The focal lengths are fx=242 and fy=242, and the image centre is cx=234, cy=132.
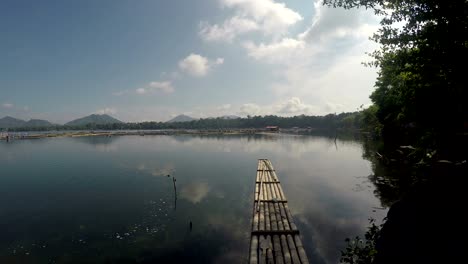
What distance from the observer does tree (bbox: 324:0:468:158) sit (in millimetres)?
11984

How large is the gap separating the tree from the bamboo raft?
1086cm

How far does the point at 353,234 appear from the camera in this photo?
19266 millimetres

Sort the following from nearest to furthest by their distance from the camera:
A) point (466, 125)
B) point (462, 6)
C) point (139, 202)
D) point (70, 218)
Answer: point (462, 6)
point (466, 125)
point (70, 218)
point (139, 202)

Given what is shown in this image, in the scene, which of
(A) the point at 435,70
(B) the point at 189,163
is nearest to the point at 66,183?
(B) the point at 189,163

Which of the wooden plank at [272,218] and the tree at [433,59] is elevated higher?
the tree at [433,59]

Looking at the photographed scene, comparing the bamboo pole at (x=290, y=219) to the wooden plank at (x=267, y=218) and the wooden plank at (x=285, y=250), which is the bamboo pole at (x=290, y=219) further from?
the wooden plank at (x=267, y=218)

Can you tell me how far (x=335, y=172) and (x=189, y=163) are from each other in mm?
30230

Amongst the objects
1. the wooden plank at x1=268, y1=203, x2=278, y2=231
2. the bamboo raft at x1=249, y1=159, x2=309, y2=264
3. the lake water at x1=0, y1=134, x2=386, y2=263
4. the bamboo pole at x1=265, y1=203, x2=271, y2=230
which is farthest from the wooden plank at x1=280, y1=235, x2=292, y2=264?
the lake water at x1=0, y1=134, x2=386, y2=263

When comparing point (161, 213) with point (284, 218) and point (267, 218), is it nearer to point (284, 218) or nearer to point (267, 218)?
point (267, 218)

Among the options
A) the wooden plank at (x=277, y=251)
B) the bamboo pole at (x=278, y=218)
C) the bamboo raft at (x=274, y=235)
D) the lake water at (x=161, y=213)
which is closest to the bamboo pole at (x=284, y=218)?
the bamboo raft at (x=274, y=235)

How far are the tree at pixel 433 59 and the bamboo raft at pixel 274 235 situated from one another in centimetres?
1086

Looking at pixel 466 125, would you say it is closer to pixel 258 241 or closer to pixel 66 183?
pixel 258 241

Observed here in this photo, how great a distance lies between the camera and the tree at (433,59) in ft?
39.3

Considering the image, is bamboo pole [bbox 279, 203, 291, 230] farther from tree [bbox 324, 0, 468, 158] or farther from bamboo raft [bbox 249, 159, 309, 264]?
tree [bbox 324, 0, 468, 158]
